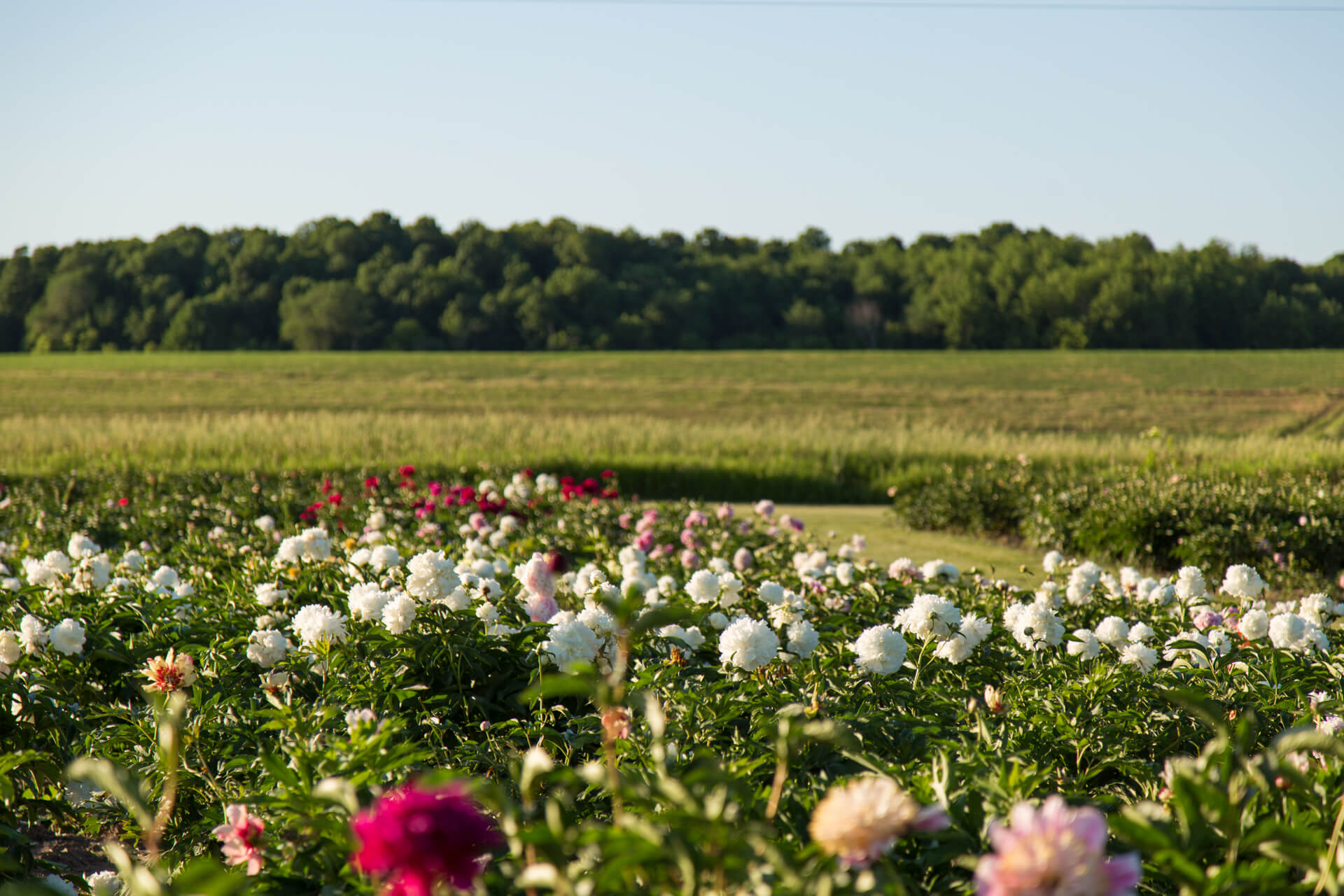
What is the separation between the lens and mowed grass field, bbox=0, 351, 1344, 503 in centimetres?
1164

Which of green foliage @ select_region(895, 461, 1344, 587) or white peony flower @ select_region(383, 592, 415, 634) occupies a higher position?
white peony flower @ select_region(383, 592, 415, 634)

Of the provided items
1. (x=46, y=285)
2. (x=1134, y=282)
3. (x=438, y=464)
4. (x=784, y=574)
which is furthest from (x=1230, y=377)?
(x=46, y=285)

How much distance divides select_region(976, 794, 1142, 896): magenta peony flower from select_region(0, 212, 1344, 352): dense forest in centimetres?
5716

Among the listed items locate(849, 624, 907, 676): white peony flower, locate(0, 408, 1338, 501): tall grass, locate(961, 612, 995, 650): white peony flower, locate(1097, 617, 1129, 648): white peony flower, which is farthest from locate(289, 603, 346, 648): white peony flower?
locate(0, 408, 1338, 501): tall grass

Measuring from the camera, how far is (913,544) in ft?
28.0

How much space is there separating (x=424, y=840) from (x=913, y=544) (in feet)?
26.1

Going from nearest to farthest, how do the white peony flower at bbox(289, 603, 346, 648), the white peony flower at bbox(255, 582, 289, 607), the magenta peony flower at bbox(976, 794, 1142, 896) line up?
1. the magenta peony flower at bbox(976, 794, 1142, 896)
2. the white peony flower at bbox(289, 603, 346, 648)
3. the white peony flower at bbox(255, 582, 289, 607)

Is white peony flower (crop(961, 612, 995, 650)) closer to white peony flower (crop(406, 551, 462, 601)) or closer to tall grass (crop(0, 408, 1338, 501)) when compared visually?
white peony flower (crop(406, 551, 462, 601))

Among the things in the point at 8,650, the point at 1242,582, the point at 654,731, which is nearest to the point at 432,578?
the point at 8,650

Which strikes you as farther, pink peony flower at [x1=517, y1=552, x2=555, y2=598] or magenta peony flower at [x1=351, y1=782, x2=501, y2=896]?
pink peony flower at [x1=517, y1=552, x2=555, y2=598]

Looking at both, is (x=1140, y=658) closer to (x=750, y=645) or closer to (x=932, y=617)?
(x=932, y=617)

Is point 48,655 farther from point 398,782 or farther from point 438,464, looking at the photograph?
point 438,464

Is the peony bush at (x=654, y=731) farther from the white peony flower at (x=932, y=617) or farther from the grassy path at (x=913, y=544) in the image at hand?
the grassy path at (x=913, y=544)

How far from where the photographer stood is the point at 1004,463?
440 inches
